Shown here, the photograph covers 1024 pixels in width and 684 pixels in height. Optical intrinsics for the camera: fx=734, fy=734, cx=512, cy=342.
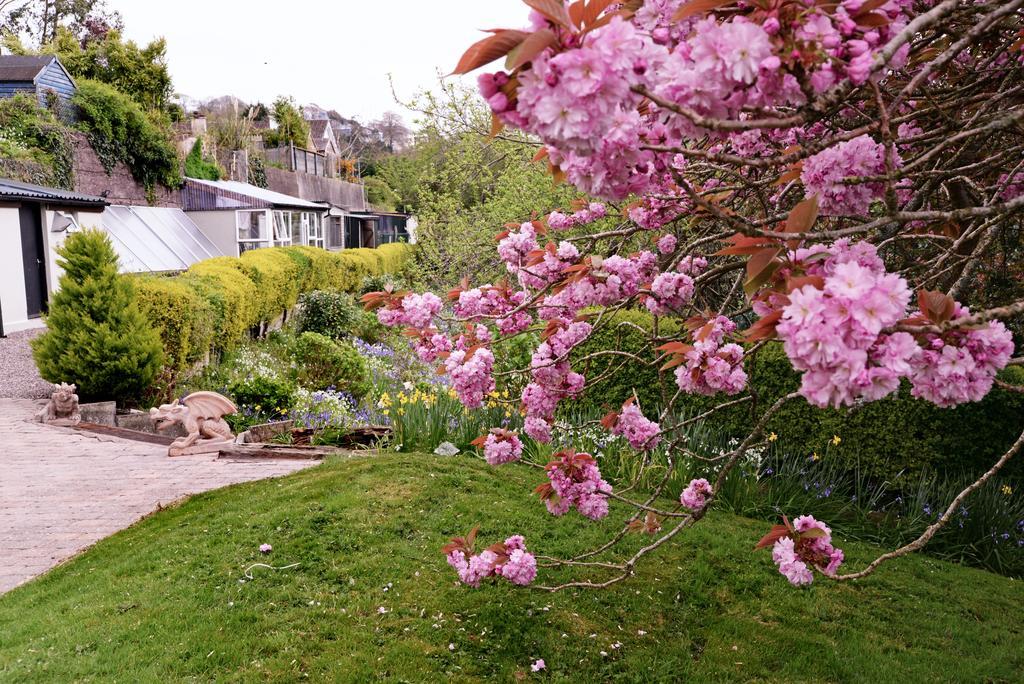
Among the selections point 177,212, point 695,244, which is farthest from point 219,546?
point 177,212

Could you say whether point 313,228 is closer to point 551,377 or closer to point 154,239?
point 154,239

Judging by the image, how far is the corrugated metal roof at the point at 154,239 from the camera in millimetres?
16375

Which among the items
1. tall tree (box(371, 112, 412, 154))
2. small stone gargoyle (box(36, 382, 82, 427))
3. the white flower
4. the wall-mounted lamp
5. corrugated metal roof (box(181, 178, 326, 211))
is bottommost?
the white flower

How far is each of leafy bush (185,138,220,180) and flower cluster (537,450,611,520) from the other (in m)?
25.1

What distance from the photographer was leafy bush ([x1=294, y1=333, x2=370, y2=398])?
9008 mm

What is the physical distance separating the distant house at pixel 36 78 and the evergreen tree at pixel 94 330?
37.8ft

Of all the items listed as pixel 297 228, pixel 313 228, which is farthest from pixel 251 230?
pixel 313 228

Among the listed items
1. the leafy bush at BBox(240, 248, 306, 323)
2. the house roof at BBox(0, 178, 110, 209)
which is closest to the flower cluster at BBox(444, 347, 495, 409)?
the leafy bush at BBox(240, 248, 306, 323)

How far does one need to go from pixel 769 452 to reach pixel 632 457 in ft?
3.79

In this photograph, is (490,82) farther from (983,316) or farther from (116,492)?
(116,492)

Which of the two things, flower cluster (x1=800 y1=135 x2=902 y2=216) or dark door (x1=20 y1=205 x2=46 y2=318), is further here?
dark door (x1=20 y1=205 x2=46 y2=318)

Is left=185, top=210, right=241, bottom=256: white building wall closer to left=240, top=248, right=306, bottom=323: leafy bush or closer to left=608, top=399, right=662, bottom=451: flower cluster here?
left=240, top=248, right=306, bottom=323: leafy bush

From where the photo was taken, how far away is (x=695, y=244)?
236 cm

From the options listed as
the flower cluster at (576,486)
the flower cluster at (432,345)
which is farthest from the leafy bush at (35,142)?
the flower cluster at (576,486)
